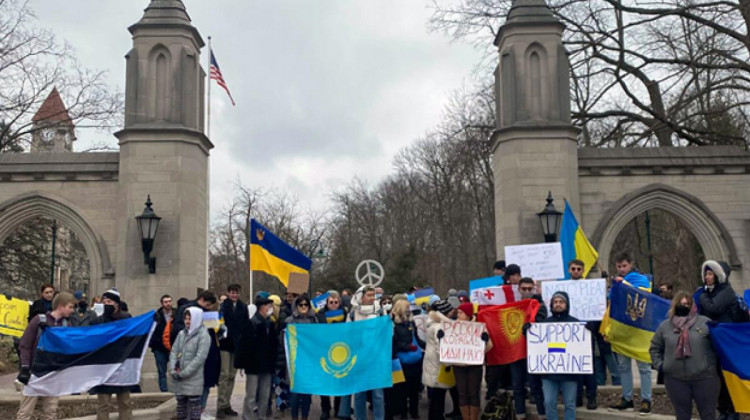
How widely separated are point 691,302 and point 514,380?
9.66ft

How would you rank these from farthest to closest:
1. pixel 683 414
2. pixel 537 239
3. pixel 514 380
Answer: pixel 537 239
pixel 514 380
pixel 683 414

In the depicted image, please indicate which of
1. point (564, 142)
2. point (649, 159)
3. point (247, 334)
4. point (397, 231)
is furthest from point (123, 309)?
point (397, 231)

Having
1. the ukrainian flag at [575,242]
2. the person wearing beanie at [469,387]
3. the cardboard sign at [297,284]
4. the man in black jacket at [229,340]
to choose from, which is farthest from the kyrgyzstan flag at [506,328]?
the ukrainian flag at [575,242]

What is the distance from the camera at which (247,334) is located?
10812 millimetres

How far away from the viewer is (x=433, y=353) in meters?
10.4

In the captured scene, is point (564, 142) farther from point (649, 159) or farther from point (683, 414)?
point (683, 414)

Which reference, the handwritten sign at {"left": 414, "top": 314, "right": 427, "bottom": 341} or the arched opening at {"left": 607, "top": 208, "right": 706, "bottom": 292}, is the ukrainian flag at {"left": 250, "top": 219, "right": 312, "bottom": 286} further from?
the arched opening at {"left": 607, "top": 208, "right": 706, "bottom": 292}

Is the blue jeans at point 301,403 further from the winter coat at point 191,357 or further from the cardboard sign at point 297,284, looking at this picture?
the cardboard sign at point 297,284

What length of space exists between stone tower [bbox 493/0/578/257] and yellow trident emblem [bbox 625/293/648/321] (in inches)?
279

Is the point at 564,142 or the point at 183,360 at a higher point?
the point at 564,142

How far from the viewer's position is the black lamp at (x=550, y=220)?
1681 centimetres

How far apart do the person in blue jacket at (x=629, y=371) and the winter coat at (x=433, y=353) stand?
2400mm

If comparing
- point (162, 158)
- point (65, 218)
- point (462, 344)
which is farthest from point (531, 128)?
point (65, 218)

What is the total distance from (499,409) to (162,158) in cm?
1047
